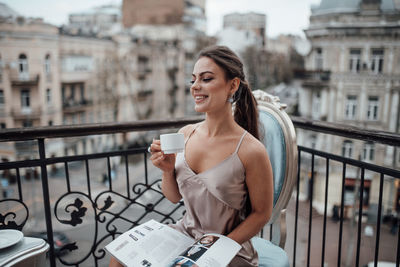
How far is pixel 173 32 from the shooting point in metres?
15.6

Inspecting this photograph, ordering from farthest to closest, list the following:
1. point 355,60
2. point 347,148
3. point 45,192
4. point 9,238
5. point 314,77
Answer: point 347,148 → point 314,77 → point 355,60 → point 45,192 → point 9,238

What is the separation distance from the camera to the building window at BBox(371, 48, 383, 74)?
9.30 m

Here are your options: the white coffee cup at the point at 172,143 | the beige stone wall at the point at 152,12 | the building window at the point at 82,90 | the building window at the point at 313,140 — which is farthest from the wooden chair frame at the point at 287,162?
the beige stone wall at the point at 152,12

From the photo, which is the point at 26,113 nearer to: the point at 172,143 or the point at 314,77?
the point at 314,77

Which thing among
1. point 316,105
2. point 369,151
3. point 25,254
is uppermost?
point 25,254

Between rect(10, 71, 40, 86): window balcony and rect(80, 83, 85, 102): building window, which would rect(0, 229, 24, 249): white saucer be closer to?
rect(10, 71, 40, 86): window balcony

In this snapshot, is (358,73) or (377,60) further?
(358,73)

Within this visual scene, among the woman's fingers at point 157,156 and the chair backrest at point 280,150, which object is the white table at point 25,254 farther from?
the chair backrest at point 280,150

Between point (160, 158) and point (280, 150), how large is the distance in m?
0.54

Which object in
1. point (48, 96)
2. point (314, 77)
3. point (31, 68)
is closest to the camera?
point (31, 68)

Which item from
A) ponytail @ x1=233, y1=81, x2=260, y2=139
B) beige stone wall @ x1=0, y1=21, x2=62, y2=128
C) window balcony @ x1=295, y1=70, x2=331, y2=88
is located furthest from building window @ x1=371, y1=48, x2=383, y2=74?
beige stone wall @ x1=0, y1=21, x2=62, y2=128

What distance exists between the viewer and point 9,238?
1.17m

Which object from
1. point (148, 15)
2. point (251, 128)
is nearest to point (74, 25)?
point (148, 15)

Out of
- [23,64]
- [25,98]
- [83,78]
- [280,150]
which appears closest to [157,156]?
[280,150]
